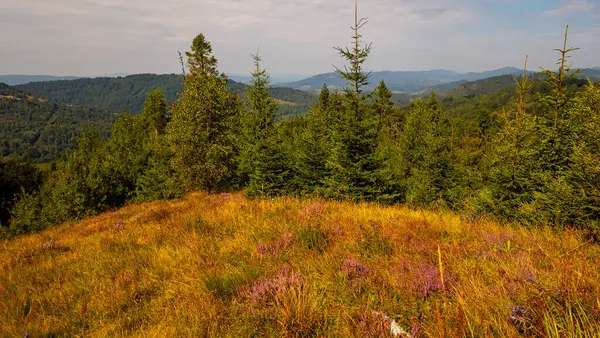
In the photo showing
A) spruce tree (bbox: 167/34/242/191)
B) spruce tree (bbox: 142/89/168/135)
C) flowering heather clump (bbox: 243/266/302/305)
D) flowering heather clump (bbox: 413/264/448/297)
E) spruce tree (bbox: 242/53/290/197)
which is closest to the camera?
flowering heather clump (bbox: 413/264/448/297)

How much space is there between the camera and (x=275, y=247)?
4.95 m

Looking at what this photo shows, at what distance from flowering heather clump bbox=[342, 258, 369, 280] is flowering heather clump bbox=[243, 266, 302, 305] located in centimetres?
62

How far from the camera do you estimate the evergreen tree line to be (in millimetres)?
9195

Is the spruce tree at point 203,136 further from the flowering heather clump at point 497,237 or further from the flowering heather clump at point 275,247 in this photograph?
the flowering heather clump at point 497,237

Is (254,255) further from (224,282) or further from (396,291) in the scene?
(396,291)

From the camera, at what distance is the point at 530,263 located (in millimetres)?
3367

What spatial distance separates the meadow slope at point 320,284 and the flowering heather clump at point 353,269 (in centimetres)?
3

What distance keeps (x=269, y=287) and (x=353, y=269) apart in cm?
112

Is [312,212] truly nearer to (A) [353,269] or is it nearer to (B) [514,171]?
(A) [353,269]

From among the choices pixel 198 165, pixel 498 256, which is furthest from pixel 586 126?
pixel 198 165

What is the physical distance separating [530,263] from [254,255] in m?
3.80

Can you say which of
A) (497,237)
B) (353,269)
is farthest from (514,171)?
(353,269)

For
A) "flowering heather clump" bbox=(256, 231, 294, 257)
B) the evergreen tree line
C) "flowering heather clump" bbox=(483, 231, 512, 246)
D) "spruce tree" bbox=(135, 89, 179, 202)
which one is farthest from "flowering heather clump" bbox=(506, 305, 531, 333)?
"spruce tree" bbox=(135, 89, 179, 202)

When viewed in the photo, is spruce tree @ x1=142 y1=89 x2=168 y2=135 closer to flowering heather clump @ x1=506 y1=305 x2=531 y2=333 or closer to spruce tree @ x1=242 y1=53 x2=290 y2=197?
spruce tree @ x1=242 y1=53 x2=290 y2=197
